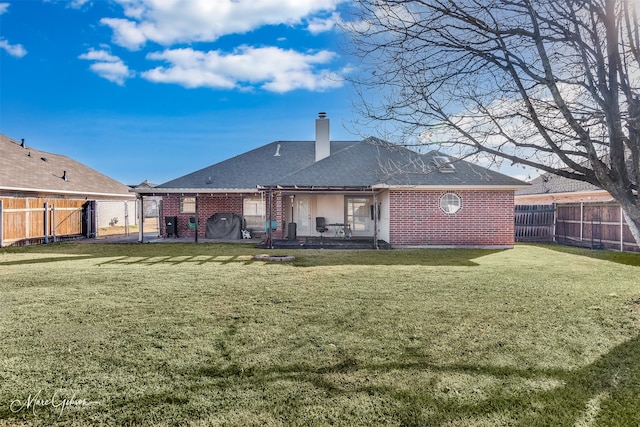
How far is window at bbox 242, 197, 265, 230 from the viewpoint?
17656mm

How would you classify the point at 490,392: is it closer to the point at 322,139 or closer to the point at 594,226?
the point at 594,226

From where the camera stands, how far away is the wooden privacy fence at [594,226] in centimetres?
1291

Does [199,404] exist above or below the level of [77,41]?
below

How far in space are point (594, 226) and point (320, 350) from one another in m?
15.4

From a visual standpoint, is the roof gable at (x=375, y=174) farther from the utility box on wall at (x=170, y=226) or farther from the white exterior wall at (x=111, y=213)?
the white exterior wall at (x=111, y=213)

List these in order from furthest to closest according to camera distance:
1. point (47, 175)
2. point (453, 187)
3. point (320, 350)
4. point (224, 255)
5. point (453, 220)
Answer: point (47, 175) → point (453, 220) → point (453, 187) → point (224, 255) → point (320, 350)

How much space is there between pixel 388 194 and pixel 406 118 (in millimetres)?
8551

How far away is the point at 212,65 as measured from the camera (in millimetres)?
13445

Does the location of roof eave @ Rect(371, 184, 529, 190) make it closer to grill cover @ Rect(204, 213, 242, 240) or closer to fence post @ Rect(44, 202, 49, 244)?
grill cover @ Rect(204, 213, 242, 240)

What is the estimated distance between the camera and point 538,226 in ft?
55.7

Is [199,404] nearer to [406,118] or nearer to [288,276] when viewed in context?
[406,118]

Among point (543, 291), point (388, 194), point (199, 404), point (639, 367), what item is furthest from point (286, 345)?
point (388, 194)

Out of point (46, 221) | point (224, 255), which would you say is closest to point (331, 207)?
point (224, 255)

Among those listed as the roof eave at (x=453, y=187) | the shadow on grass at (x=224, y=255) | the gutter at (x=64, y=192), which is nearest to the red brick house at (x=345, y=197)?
the roof eave at (x=453, y=187)
